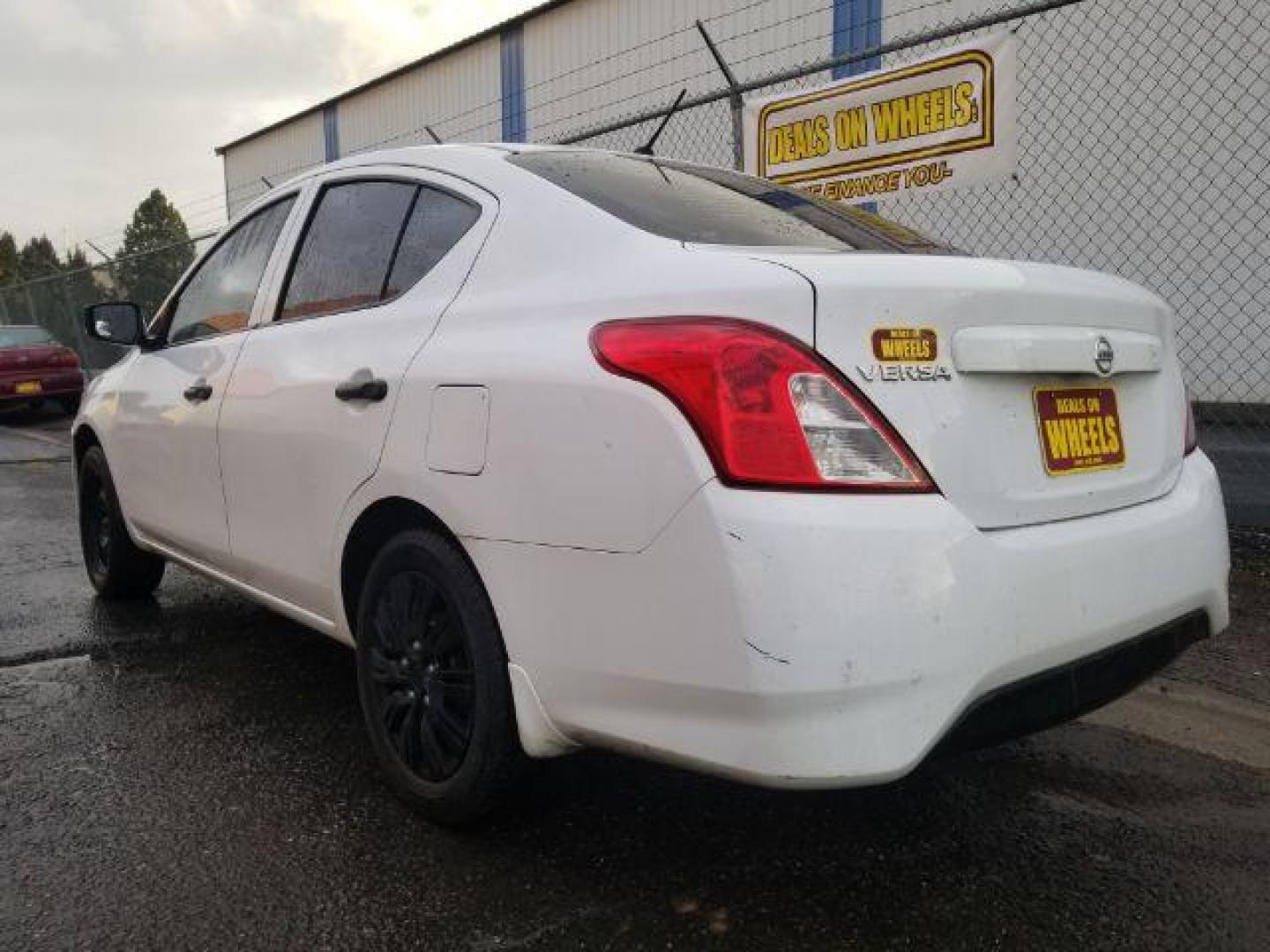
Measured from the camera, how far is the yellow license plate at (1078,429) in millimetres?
1977

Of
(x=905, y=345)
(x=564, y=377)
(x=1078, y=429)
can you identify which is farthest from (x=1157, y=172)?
(x=564, y=377)

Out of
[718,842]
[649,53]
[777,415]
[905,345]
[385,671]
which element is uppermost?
[649,53]

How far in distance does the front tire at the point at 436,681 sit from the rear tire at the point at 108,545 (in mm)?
2133

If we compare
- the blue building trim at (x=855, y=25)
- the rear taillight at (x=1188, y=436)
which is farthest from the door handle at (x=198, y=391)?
the blue building trim at (x=855, y=25)

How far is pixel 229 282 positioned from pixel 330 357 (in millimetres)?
1078

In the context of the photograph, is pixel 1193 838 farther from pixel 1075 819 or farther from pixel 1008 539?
pixel 1008 539

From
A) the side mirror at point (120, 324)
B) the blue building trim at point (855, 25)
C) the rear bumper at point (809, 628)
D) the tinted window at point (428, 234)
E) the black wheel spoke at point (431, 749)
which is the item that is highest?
the blue building trim at point (855, 25)

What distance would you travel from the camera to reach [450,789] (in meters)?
2.26

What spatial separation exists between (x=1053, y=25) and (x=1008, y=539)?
7.74 metres

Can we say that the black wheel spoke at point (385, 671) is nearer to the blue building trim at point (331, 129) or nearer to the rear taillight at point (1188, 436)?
the rear taillight at point (1188, 436)

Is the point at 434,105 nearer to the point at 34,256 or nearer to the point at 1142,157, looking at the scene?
the point at 1142,157

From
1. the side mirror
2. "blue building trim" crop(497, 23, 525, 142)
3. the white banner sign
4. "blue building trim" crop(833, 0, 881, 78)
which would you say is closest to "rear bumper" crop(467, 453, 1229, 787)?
the side mirror

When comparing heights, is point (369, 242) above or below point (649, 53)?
below

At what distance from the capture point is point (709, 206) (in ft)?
7.98
